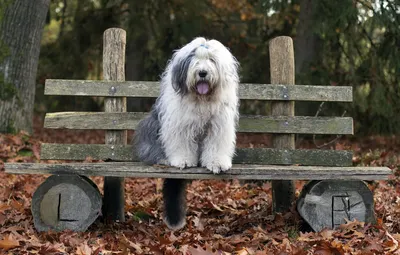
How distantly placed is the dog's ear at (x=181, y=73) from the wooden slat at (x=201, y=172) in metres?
0.62

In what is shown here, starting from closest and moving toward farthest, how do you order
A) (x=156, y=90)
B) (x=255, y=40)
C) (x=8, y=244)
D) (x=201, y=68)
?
(x=8, y=244) → (x=201, y=68) → (x=156, y=90) → (x=255, y=40)

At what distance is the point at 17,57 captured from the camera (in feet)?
27.3

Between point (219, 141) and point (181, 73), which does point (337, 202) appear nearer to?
point (219, 141)

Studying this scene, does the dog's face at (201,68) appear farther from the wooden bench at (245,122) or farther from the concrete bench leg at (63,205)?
the concrete bench leg at (63,205)

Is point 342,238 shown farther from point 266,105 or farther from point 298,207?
point 266,105

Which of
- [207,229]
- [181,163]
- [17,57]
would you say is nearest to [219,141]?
[181,163]

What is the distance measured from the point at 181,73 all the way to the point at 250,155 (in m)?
1.25

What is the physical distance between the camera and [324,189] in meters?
4.78

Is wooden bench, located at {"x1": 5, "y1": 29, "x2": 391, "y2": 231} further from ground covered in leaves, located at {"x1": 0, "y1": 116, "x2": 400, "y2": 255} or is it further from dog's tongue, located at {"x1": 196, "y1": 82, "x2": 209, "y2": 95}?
dog's tongue, located at {"x1": 196, "y1": 82, "x2": 209, "y2": 95}

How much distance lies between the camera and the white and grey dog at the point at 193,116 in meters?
4.52

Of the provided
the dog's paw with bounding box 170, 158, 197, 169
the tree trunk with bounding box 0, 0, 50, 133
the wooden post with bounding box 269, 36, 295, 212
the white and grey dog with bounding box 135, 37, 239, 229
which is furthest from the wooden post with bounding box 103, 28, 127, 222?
the tree trunk with bounding box 0, 0, 50, 133

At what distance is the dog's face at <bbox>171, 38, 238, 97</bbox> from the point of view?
4.47 metres

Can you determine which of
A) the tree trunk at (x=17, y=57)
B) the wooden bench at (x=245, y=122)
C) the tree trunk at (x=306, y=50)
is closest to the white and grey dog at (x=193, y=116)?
the wooden bench at (x=245, y=122)

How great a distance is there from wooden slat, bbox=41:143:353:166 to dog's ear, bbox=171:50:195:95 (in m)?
1.03
